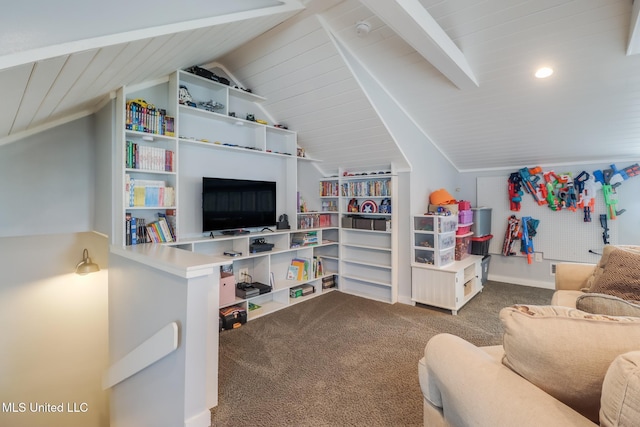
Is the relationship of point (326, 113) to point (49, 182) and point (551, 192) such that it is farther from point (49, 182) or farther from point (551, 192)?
point (551, 192)

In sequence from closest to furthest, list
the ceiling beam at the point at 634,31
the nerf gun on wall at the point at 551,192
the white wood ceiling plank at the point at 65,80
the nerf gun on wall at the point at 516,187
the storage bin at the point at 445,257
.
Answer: the white wood ceiling plank at the point at 65,80 → the ceiling beam at the point at 634,31 → the storage bin at the point at 445,257 → the nerf gun on wall at the point at 551,192 → the nerf gun on wall at the point at 516,187

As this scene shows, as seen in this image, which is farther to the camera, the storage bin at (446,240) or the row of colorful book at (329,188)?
the row of colorful book at (329,188)

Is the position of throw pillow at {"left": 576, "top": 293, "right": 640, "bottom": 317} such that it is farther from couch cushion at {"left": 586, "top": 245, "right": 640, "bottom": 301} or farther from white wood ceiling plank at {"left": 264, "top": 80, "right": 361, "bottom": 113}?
white wood ceiling plank at {"left": 264, "top": 80, "right": 361, "bottom": 113}

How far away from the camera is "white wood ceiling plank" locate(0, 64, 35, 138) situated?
1259 mm

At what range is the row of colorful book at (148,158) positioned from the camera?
7.89 ft

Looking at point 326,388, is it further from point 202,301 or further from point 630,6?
point 630,6

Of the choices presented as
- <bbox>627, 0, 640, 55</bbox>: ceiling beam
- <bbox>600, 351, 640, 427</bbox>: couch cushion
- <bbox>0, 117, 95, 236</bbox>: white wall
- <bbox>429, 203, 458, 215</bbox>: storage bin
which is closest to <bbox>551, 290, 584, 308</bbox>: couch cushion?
<bbox>429, 203, 458, 215</bbox>: storage bin

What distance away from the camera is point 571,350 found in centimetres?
80

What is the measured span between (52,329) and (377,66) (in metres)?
4.05

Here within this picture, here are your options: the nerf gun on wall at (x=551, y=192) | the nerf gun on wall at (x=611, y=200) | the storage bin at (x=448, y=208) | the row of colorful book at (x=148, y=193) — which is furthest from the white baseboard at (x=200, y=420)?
the nerf gun on wall at (x=611, y=200)

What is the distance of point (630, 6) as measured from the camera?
72.4 inches

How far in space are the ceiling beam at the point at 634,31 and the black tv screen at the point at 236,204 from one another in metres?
3.15

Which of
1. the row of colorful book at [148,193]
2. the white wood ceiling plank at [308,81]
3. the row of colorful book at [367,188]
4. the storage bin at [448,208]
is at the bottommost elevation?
the storage bin at [448,208]

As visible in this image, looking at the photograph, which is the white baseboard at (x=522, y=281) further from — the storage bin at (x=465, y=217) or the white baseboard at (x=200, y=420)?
the white baseboard at (x=200, y=420)
